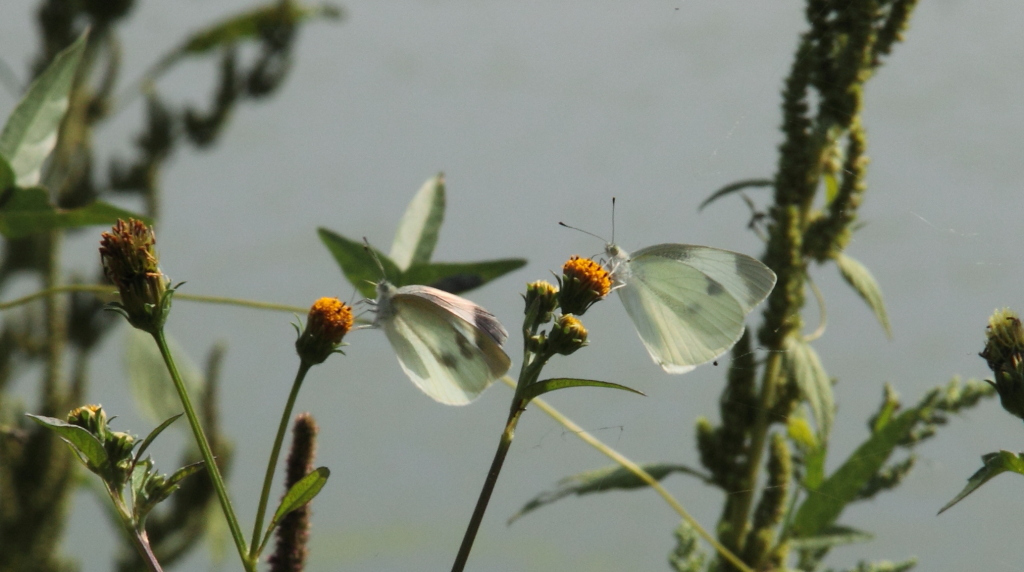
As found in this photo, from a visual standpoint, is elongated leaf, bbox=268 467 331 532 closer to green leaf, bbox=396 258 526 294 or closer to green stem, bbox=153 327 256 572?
green stem, bbox=153 327 256 572

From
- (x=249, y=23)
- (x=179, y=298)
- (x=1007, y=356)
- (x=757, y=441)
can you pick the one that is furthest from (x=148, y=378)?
(x=249, y=23)

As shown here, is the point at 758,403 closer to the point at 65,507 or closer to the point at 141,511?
the point at 141,511

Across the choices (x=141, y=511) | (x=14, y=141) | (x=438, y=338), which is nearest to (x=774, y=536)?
(x=438, y=338)

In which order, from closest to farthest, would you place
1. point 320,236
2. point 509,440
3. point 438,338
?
point 509,440
point 438,338
point 320,236

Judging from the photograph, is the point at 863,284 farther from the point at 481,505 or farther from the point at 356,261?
the point at 481,505

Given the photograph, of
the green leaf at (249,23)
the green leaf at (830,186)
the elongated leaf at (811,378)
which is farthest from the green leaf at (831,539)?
the green leaf at (249,23)

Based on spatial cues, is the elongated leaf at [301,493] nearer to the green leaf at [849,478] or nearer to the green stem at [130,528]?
the green stem at [130,528]
